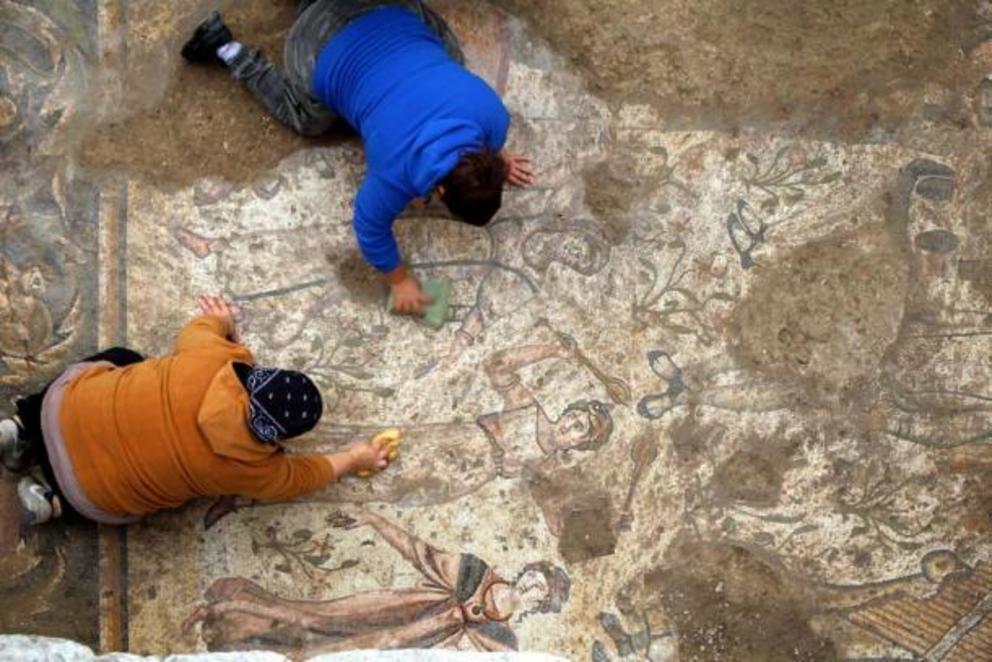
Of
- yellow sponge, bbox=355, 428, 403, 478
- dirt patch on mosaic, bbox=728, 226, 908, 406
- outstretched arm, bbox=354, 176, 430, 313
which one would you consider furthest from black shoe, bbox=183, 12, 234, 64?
dirt patch on mosaic, bbox=728, 226, 908, 406

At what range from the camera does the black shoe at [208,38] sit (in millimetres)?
3055

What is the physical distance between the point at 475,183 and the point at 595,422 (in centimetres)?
82

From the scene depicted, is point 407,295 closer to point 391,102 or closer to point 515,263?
point 515,263

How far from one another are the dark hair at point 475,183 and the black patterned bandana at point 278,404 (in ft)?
A: 1.91

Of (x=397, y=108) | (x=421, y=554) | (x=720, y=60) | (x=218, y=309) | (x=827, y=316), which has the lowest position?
(x=827, y=316)

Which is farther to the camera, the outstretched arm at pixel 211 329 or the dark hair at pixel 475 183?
the outstretched arm at pixel 211 329

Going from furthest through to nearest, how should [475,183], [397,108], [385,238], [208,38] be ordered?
[208,38] → [385,238] → [397,108] → [475,183]

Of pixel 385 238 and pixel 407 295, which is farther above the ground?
pixel 385 238

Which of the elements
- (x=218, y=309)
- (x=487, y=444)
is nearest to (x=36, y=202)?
(x=218, y=309)

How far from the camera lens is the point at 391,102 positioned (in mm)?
2697

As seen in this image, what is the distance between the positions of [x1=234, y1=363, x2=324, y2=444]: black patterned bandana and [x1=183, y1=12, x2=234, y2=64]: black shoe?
108 cm

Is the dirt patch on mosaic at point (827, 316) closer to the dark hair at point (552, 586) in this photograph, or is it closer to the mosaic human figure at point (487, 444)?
the mosaic human figure at point (487, 444)

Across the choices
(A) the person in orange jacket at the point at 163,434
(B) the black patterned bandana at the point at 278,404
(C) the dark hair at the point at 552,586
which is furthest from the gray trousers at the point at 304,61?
(C) the dark hair at the point at 552,586

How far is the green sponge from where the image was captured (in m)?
3.02
